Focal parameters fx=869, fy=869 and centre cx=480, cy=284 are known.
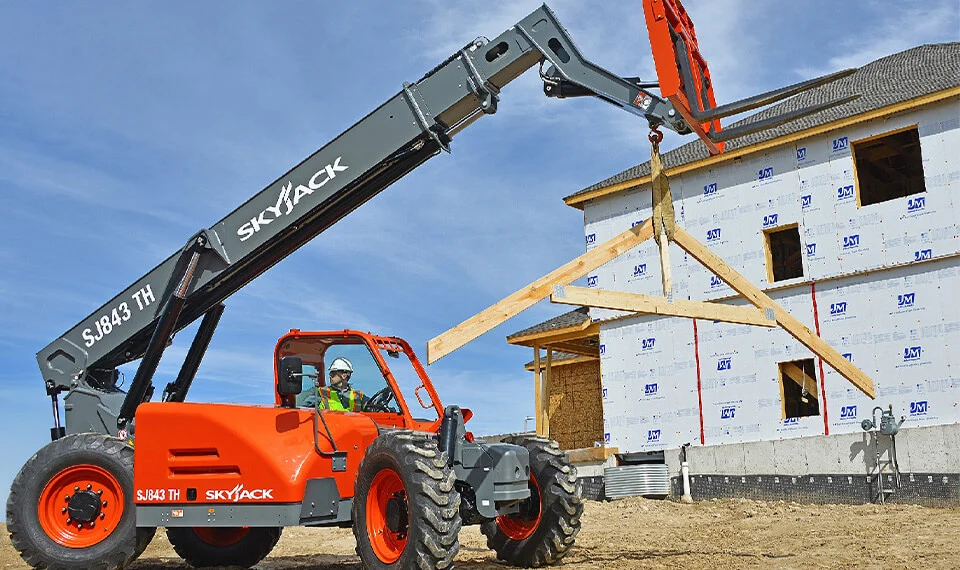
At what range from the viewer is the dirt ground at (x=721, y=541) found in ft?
29.0

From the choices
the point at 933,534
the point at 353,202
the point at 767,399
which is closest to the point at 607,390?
the point at 767,399

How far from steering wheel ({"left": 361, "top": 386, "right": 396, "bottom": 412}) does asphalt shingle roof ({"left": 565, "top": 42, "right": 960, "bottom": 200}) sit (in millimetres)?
10797

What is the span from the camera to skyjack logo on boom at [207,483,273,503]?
7840mm

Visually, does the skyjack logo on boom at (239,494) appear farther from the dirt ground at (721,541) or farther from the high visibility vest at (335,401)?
the dirt ground at (721,541)

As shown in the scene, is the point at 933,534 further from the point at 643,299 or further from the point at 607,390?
the point at 607,390

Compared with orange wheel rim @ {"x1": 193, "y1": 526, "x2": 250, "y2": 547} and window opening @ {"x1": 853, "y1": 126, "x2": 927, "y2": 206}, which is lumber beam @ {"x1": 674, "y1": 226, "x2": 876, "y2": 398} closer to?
orange wheel rim @ {"x1": 193, "y1": 526, "x2": 250, "y2": 547}

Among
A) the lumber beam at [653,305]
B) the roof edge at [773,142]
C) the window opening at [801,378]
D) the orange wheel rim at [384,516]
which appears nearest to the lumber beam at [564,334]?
the roof edge at [773,142]

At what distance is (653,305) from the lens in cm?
860

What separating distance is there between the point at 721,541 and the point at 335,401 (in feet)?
19.4

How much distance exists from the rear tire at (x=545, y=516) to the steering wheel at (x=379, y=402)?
1.54 m

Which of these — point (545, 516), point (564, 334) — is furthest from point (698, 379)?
point (545, 516)

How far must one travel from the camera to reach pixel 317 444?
785 centimetres

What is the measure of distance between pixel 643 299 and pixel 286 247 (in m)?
4.13

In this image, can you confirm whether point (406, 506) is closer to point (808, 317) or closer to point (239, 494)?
point (239, 494)
